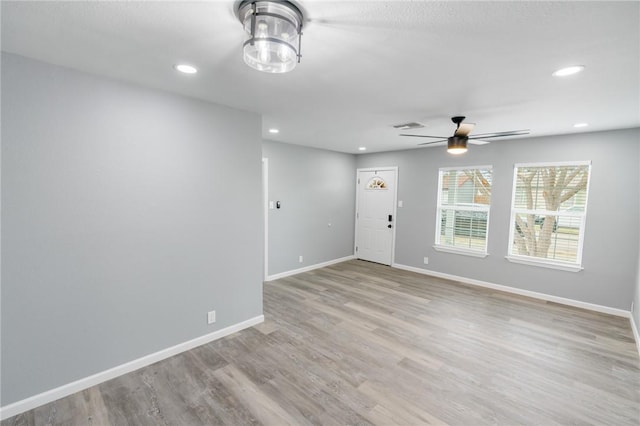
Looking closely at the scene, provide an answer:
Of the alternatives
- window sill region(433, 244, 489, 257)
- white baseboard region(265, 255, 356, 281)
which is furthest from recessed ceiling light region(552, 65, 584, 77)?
white baseboard region(265, 255, 356, 281)

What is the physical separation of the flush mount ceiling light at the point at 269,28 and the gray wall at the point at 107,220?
5.20ft

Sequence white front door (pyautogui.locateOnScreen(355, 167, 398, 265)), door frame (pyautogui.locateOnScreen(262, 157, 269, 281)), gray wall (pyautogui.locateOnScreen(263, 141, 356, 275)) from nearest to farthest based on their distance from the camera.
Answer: door frame (pyautogui.locateOnScreen(262, 157, 269, 281)), gray wall (pyautogui.locateOnScreen(263, 141, 356, 275)), white front door (pyautogui.locateOnScreen(355, 167, 398, 265))

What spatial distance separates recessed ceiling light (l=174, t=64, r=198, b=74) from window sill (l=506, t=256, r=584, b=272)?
16.6 feet

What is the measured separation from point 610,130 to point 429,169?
2470 millimetres

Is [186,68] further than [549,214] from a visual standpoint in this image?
No

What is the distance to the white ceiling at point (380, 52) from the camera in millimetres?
1392

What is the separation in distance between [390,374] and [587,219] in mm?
A: 3688

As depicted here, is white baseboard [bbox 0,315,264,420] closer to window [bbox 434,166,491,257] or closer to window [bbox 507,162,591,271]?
window [bbox 434,166,491,257]

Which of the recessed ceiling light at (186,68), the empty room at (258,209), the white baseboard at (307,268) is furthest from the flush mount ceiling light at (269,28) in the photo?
the white baseboard at (307,268)

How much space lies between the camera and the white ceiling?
4.57ft

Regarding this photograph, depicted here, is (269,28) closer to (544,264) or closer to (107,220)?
(107,220)

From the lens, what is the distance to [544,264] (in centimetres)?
433

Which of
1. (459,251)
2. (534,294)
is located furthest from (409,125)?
(534,294)

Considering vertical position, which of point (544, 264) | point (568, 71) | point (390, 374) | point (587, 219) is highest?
point (568, 71)
